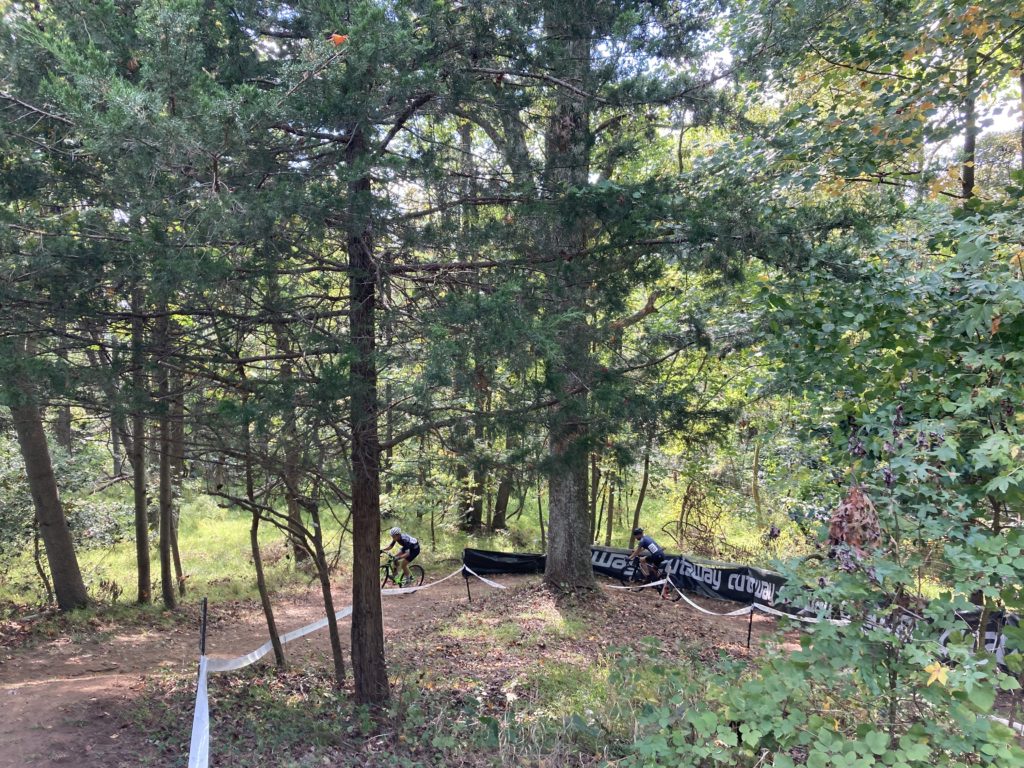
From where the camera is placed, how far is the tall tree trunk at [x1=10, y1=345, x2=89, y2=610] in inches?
378

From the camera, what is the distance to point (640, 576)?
13469mm

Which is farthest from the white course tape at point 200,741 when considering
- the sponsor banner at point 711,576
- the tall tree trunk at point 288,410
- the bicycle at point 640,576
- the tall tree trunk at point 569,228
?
the bicycle at point 640,576

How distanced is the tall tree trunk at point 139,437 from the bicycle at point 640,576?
859 centimetres

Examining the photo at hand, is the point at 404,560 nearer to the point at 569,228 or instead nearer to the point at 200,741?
the point at 569,228

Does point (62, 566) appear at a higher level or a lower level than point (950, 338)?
lower

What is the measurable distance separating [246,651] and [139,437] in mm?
5063

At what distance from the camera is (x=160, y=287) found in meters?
4.48

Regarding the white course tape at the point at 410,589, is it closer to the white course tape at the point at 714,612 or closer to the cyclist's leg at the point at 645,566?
the cyclist's leg at the point at 645,566

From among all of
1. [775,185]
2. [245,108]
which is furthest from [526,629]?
[245,108]

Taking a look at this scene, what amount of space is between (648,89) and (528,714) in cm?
591

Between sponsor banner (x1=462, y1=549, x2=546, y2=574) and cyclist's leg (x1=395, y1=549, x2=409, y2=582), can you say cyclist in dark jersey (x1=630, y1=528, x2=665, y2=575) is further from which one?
cyclist's leg (x1=395, y1=549, x2=409, y2=582)

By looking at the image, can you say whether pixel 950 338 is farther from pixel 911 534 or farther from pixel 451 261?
pixel 451 261

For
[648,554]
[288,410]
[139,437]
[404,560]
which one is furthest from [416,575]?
[288,410]

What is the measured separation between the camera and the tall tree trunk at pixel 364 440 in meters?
5.29
